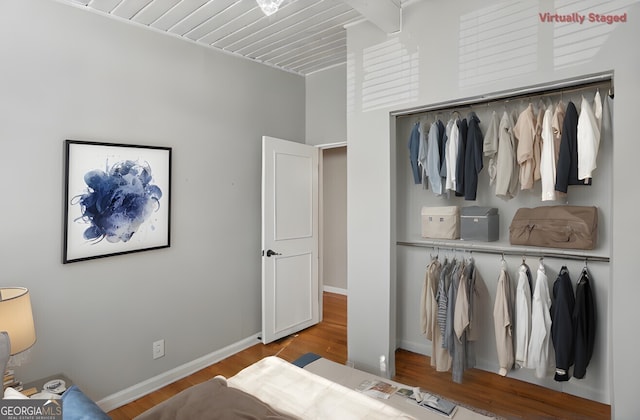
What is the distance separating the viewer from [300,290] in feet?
12.3

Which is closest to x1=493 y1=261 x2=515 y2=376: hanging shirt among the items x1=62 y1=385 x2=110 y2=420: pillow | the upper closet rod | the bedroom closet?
the bedroom closet

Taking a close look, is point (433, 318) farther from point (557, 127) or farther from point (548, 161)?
point (557, 127)

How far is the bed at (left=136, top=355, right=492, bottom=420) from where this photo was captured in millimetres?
1438

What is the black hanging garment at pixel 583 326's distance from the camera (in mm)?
2240

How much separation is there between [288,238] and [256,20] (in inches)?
78.4

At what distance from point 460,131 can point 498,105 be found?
38 cm

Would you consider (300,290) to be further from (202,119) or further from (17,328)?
(17,328)

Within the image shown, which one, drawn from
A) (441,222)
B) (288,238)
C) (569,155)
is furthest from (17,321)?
(569,155)

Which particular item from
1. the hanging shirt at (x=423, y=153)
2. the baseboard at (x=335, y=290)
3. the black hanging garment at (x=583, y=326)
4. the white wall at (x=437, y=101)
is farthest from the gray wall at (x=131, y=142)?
the black hanging garment at (x=583, y=326)

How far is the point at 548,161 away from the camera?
2.29m

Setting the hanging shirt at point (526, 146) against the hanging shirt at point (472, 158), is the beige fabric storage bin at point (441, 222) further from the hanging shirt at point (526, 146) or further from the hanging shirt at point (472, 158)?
the hanging shirt at point (526, 146)

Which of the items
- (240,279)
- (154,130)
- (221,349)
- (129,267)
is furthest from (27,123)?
(221,349)

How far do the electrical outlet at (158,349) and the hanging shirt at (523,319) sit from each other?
267cm

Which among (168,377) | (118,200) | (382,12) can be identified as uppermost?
(382,12)
